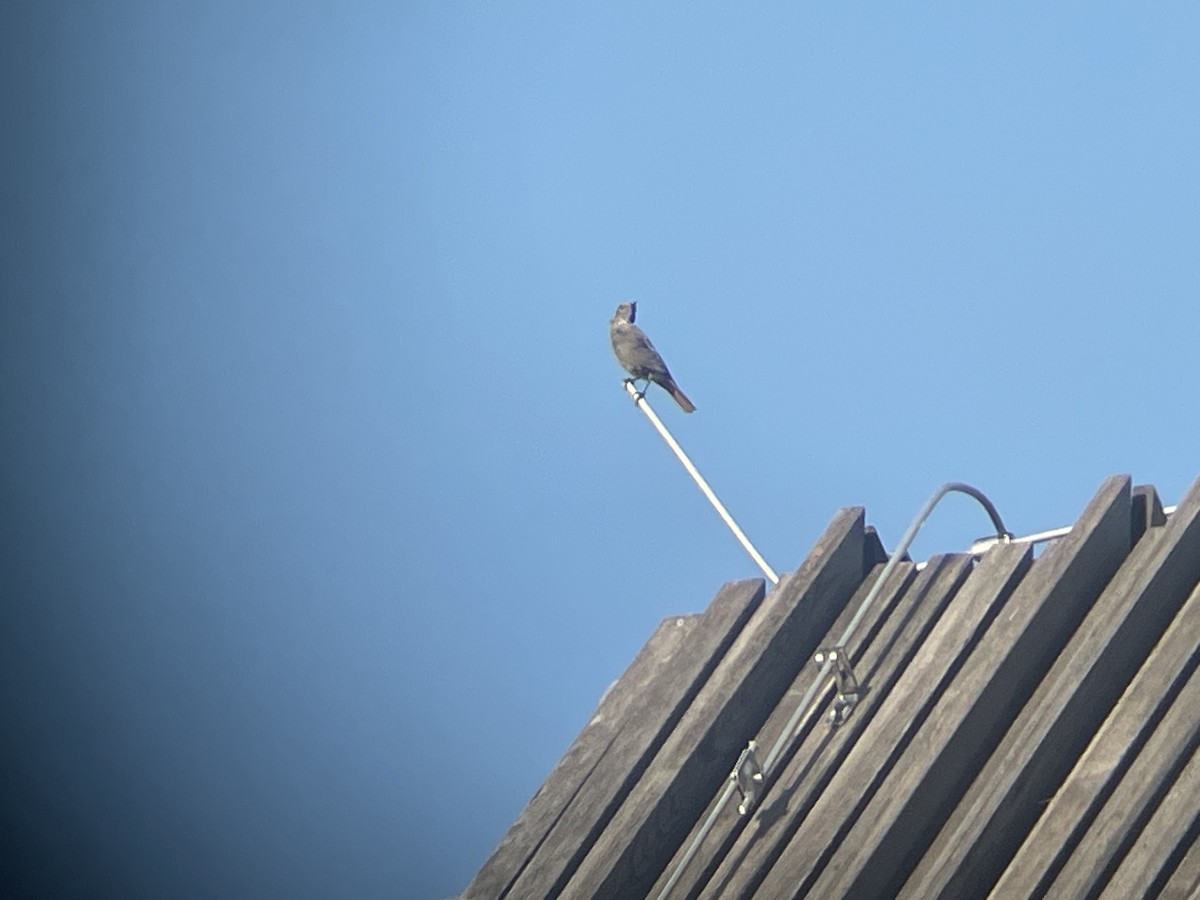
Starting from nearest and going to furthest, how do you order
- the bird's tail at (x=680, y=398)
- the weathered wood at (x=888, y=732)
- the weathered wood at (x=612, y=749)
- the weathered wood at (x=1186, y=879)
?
the weathered wood at (x=1186, y=879) → the weathered wood at (x=888, y=732) → the weathered wood at (x=612, y=749) → the bird's tail at (x=680, y=398)

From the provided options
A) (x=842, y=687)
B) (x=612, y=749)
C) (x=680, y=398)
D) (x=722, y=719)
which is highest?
(x=680, y=398)

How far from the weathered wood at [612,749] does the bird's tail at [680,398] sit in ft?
17.3

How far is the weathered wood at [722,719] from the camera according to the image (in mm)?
3168

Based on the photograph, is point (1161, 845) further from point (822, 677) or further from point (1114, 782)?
point (822, 677)

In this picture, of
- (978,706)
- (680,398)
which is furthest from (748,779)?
(680,398)

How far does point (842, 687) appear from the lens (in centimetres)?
309

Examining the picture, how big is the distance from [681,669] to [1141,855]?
112 cm

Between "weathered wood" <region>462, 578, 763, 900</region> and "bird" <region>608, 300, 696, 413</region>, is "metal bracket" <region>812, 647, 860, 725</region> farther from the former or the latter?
"bird" <region>608, 300, 696, 413</region>

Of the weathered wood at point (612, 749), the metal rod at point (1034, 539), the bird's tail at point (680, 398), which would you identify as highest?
the bird's tail at point (680, 398)

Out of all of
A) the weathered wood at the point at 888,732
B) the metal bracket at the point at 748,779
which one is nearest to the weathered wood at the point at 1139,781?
the weathered wood at the point at 888,732

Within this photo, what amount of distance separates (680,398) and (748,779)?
19.9 ft

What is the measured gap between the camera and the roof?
261 centimetres

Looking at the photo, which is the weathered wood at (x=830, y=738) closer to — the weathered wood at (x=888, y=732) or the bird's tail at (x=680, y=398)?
the weathered wood at (x=888, y=732)

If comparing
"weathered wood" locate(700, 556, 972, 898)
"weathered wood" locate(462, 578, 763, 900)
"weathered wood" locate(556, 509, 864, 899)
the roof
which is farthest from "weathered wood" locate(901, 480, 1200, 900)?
"weathered wood" locate(462, 578, 763, 900)
